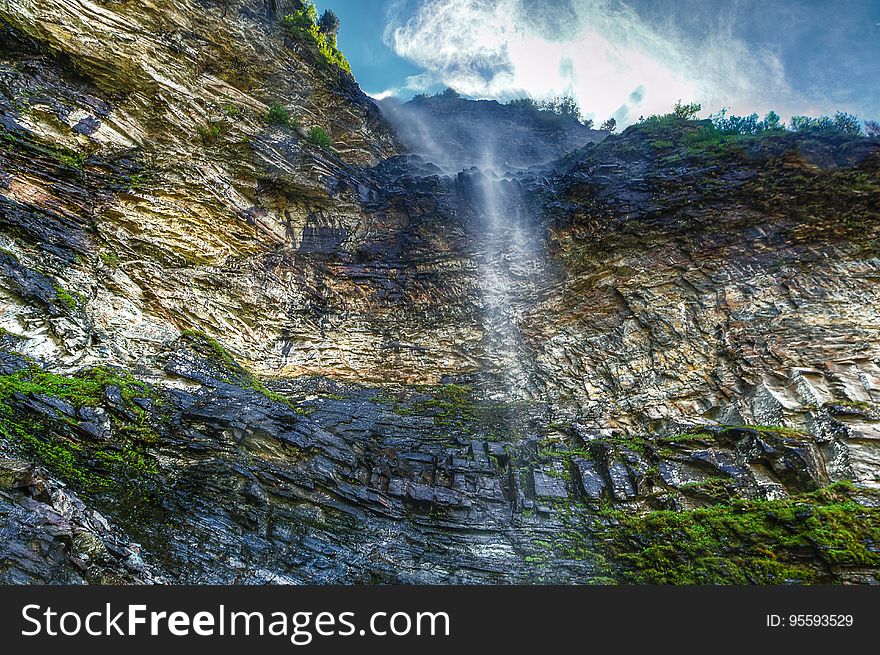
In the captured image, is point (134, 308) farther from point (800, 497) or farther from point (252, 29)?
point (800, 497)

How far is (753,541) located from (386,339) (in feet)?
33.3

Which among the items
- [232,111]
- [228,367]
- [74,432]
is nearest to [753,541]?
[228,367]

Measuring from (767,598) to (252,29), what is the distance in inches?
848

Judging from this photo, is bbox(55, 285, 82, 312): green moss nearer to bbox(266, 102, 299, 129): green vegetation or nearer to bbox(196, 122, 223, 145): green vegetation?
bbox(196, 122, 223, 145): green vegetation

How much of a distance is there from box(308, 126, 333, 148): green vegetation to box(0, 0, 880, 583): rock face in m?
0.72

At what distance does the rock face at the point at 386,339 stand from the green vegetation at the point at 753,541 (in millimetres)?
46

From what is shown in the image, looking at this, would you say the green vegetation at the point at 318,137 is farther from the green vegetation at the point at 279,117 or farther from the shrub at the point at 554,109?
the shrub at the point at 554,109

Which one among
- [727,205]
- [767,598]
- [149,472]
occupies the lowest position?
[767,598]

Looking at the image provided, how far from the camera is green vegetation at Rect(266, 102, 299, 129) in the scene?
14.6m

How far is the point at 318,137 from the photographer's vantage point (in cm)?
1568

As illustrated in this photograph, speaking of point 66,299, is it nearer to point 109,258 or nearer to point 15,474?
→ point 109,258

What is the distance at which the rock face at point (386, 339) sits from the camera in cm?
705

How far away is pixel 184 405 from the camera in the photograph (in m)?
8.80

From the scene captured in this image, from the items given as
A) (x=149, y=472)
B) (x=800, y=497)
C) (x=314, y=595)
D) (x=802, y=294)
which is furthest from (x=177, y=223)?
(x=802, y=294)
